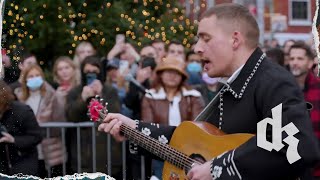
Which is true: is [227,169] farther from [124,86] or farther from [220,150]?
[124,86]

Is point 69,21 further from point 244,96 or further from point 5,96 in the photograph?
point 244,96

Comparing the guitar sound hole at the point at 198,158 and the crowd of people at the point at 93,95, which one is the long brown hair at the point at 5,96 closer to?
the crowd of people at the point at 93,95

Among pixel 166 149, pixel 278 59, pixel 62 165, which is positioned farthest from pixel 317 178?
pixel 278 59

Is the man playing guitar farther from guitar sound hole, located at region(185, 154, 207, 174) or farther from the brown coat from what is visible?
the brown coat

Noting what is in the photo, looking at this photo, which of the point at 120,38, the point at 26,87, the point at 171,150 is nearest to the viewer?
the point at 171,150

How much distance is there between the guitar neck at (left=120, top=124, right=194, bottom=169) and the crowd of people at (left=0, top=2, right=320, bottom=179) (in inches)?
4.9

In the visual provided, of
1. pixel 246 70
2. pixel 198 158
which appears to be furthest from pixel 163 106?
pixel 246 70

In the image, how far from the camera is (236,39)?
2.61 metres

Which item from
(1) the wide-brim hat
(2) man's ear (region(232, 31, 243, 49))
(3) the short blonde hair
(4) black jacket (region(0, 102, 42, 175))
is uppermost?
(3) the short blonde hair

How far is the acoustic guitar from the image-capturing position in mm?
2643

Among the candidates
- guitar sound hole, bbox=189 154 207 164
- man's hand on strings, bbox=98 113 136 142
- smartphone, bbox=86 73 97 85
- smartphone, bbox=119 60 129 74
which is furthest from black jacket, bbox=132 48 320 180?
smartphone, bbox=119 60 129 74

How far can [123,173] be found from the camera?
13.4 ft

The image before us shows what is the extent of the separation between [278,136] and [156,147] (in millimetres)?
784

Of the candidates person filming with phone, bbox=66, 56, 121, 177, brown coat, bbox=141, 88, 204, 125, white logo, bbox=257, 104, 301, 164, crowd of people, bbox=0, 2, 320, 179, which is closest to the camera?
white logo, bbox=257, 104, 301, 164
